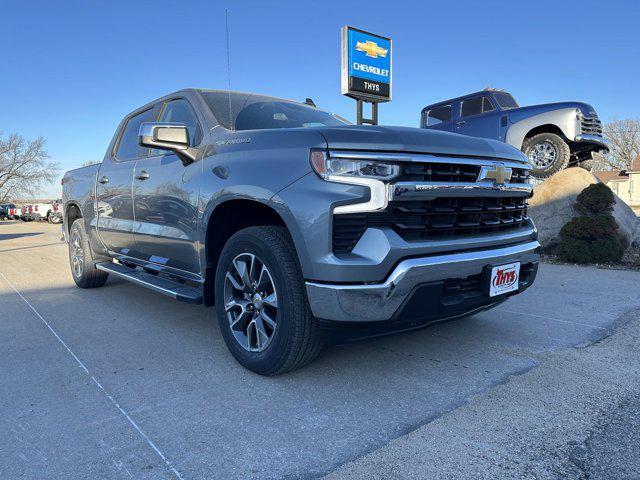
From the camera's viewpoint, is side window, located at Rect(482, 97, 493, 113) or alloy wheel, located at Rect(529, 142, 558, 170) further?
side window, located at Rect(482, 97, 493, 113)

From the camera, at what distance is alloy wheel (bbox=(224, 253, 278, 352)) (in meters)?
2.75

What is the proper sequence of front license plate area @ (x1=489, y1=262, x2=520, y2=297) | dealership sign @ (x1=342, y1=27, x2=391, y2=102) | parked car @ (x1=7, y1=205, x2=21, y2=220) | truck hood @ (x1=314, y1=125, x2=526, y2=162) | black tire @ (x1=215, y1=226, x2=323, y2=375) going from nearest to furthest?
truck hood @ (x1=314, y1=125, x2=526, y2=162)
black tire @ (x1=215, y1=226, x2=323, y2=375)
front license plate area @ (x1=489, y1=262, x2=520, y2=297)
dealership sign @ (x1=342, y1=27, x2=391, y2=102)
parked car @ (x1=7, y1=205, x2=21, y2=220)

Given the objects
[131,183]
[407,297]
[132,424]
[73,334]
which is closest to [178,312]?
[73,334]

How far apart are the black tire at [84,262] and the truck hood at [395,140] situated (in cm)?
398

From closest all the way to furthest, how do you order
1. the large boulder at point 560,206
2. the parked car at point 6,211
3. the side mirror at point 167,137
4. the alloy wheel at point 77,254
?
the side mirror at point 167,137
the alloy wheel at point 77,254
the large boulder at point 560,206
the parked car at point 6,211

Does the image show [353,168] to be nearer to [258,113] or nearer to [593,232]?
[258,113]

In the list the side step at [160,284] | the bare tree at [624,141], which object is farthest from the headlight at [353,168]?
the bare tree at [624,141]

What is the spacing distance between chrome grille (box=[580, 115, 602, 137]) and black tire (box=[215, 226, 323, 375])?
7525 mm

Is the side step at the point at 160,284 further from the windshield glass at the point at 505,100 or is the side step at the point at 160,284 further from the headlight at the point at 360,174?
the windshield glass at the point at 505,100

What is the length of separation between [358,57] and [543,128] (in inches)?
177

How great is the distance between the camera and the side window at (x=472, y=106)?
10.2 metres

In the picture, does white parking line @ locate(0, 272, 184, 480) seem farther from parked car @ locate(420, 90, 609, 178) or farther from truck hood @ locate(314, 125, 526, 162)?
parked car @ locate(420, 90, 609, 178)

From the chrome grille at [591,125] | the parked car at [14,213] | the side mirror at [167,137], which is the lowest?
the parked car at [14,213]

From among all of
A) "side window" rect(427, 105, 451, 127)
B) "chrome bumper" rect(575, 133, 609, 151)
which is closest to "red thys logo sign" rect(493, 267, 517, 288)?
"chrome bumper" rect(575, 133, 609, 151)
